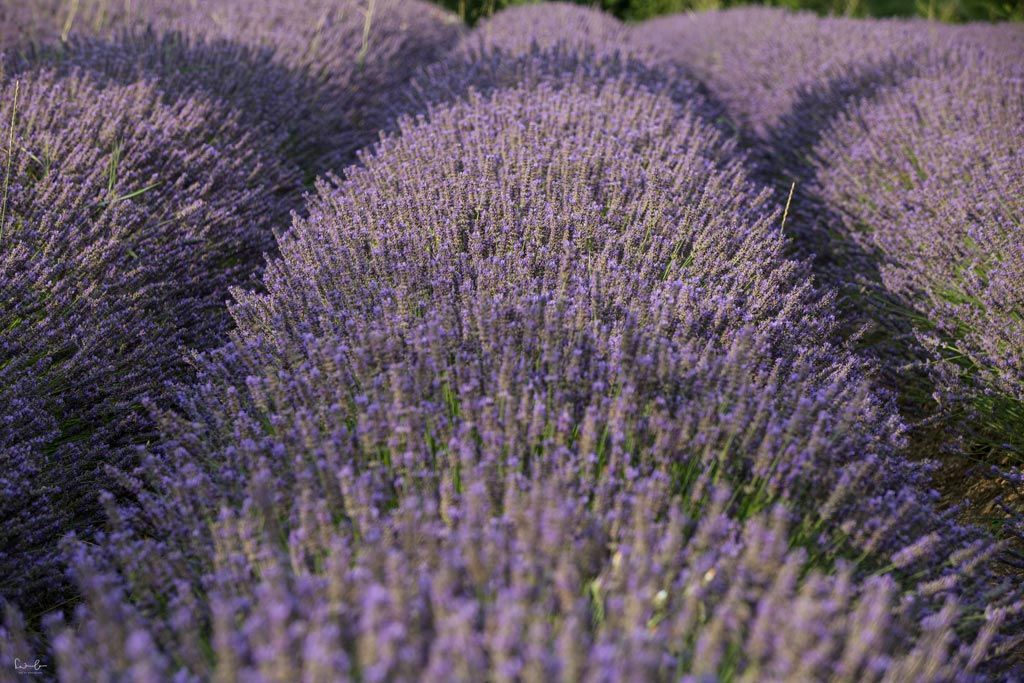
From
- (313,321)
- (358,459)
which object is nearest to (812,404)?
(358,459)

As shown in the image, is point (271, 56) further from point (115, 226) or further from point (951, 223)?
point (951, 223)

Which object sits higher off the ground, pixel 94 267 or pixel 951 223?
pixel 951 223

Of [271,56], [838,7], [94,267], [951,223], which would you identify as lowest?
[94,267]

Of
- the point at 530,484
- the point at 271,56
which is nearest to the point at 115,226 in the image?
the point at 530,484

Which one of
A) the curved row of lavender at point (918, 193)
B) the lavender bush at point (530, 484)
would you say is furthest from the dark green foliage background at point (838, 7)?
the lavender bush at point (530, 484)

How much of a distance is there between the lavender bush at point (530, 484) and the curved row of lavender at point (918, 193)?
0.51 metres

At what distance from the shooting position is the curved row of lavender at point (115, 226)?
211cm

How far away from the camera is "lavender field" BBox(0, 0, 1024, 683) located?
1.25m

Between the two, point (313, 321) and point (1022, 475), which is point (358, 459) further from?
point (1022, 475)

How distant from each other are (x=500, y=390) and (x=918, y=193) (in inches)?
98.2

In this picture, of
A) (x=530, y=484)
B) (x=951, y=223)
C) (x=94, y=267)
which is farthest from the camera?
(x=951, y=223)

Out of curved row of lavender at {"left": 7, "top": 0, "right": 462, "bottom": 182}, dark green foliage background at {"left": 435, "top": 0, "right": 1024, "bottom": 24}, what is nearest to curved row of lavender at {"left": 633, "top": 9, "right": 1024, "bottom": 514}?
curved row of lavender at {"left": 7, "top": 0, "right": 462, "bottom": 182}

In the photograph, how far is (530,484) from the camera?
5.20 ft

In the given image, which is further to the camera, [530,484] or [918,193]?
[918,193]
